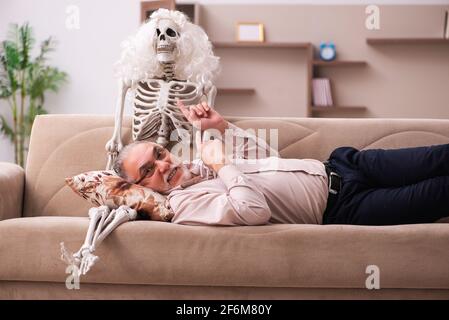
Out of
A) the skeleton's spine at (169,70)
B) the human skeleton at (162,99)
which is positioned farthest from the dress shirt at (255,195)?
the skeleton's spine at (169,70)

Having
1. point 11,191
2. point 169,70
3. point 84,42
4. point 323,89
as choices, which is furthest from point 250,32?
point 11,191

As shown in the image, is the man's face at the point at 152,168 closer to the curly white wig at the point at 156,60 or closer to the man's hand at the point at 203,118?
the man's hand at the point at 203,118

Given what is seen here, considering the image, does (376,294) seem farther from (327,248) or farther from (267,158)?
(267,158)

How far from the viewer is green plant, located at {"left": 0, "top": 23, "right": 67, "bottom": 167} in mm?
5207

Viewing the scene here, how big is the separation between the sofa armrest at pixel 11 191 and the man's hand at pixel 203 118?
28.7 inches

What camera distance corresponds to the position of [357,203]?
2062mm

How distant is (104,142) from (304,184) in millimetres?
936

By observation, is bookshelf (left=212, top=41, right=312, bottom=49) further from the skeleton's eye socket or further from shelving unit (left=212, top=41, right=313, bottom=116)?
the skeleton's eye socket

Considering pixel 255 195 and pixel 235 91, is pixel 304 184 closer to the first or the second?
pixel 255 195

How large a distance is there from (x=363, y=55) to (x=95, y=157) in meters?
3.59

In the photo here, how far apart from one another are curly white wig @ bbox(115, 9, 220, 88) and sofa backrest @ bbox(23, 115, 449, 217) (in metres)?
0.34

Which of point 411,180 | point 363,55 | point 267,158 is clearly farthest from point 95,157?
point 363,55

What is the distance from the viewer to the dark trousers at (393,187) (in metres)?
1.99
